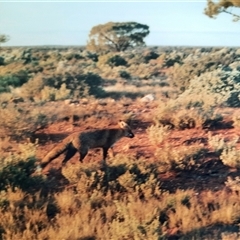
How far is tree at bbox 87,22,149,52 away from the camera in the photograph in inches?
214

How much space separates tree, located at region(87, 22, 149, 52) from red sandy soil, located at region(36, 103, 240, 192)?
1008 millimetres

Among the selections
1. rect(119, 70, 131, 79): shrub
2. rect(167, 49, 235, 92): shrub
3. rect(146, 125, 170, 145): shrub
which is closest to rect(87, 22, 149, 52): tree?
rect(119, 70, 131, 79): shrub

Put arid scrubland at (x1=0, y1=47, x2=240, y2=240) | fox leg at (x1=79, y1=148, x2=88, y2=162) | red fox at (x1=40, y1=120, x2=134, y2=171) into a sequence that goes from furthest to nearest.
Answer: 1. fox leg at (x1=79, y1=148, x2=88, y2=162)
2. red fox at (x1=40, y1=120, x2=134, y2=171)
3. arid scrubland at (x1=0, y1=47, x2=240, y2=240)

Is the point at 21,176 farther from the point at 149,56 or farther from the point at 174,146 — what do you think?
the point at 149,56

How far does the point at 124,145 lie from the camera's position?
5395 mm

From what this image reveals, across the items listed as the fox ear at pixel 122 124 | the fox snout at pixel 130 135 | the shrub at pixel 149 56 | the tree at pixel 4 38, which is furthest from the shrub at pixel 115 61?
the tree at pixel 4 38

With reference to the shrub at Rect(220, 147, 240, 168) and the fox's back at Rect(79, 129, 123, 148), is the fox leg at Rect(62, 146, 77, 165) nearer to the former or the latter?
the fox's back at Rect(79, 129, 123, 148)

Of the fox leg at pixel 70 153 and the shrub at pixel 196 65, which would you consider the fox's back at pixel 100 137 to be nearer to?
the fox leg at pixel 70 153

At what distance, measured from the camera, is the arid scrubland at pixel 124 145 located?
4484 mm

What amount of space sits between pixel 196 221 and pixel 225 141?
1.45 meters

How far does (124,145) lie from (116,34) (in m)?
1.60

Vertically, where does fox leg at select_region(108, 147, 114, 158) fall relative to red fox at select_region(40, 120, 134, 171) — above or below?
below

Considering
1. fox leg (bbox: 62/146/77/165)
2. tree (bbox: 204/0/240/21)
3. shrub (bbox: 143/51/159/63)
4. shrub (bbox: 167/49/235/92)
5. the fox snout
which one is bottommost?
fox leg (bbox: 62/146/77/165)

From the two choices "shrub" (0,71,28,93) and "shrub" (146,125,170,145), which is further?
"shrub" (0,71,28,93)
